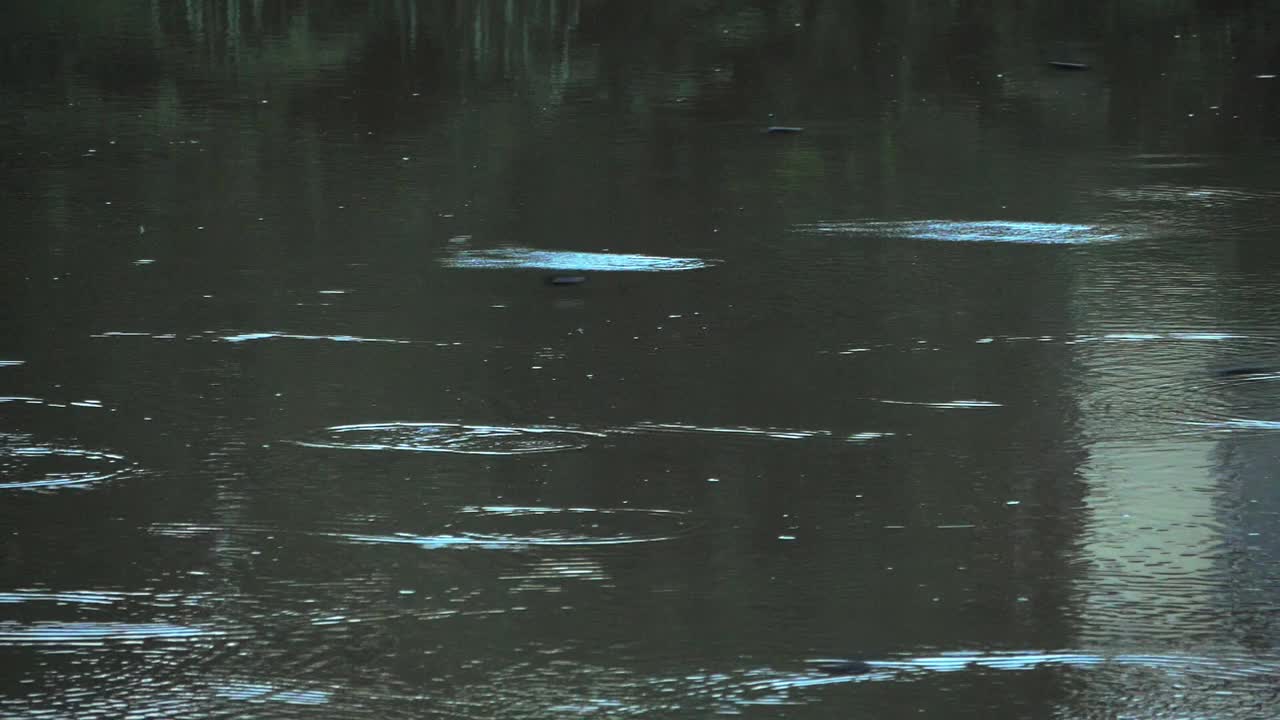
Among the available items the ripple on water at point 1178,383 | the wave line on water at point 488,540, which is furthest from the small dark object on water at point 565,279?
the wave line on water at point 488,540

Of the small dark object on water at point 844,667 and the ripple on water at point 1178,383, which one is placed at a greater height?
the ripple on water at point 1178,383

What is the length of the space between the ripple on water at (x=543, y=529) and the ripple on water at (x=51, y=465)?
93cm

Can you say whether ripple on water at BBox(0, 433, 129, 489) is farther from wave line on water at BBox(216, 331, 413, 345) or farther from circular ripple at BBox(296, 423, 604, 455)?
wave line on water at BBox(216, 331, 413, 345)

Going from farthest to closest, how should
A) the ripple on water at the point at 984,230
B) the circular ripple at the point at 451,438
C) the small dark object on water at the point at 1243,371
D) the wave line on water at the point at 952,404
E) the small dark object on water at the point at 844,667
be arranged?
the ripple on water at the point at 984,230, the small dark object on water at the point at 1243,371, the wave line on water at the point at 952,404, the circular ripple at the point at 451,438, the small dark object on water at the point at 844,667

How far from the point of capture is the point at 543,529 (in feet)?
18.1

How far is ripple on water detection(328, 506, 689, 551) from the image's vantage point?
5.39 metres

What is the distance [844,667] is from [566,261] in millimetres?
4612

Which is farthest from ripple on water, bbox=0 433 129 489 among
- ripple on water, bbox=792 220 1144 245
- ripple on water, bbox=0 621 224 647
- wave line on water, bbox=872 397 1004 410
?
ripple on water, bbox=792 220 1144 245

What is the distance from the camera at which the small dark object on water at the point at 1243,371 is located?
7.16 metres

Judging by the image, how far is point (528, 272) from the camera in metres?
8.74

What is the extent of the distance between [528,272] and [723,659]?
4333 millimetres

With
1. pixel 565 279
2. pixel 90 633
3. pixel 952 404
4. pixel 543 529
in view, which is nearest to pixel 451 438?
pixel 543 529

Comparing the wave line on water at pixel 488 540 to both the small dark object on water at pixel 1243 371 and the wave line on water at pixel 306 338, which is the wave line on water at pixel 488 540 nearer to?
the wave line on water at pixel 306 338

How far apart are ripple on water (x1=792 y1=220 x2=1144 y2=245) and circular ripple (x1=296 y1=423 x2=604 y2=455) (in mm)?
3453
